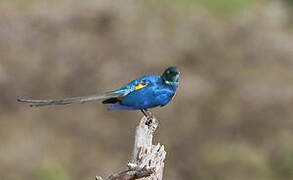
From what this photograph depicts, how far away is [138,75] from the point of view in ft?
55.0

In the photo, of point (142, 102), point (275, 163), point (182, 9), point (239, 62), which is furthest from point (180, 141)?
point (142, 102)

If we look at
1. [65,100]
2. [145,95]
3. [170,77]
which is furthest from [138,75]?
[65,100]

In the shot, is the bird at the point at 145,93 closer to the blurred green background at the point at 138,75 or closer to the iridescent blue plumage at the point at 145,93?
the iridescent blue plumage at the point at 145,93

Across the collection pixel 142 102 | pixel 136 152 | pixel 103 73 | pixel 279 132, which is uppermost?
pixel 103 73

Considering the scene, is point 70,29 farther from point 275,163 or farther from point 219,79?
point 275,163

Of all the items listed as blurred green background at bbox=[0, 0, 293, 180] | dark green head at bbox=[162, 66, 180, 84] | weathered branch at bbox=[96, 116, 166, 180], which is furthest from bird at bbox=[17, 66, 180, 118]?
blurred green background at bbox=[0, 0, 293, 180]

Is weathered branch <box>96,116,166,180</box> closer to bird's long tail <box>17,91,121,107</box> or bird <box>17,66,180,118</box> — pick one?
bird <box>17,66,180,118</box>

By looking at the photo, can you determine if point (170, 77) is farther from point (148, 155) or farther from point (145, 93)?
point (148, 155)

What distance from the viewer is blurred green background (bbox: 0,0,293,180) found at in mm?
15016

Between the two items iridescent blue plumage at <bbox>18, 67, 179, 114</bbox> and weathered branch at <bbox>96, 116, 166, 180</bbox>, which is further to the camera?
iridescent blue plumage at <bbox>18, 67, 179, 114</bbox>

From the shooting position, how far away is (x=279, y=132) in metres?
16.6

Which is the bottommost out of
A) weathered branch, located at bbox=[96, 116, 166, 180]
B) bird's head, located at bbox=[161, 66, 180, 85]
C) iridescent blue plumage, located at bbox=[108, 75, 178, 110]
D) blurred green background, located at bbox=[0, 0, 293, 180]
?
weathered branch, located at bbox=[96, 116, 166, 180]

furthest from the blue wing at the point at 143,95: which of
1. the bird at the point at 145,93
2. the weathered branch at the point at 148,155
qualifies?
the weathered branch at the point at 148,155

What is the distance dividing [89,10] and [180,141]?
16.4 ft
